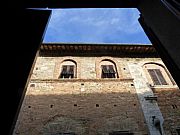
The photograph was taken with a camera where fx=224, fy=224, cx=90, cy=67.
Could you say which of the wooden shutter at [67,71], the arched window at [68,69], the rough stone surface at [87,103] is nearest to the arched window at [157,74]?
the rough stone surface at [87,103]

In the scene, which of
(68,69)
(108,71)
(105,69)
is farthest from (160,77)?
(68,69)

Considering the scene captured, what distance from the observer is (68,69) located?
1152 cm

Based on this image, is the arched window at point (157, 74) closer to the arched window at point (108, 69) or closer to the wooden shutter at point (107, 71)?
the arched window at point (108, 69)

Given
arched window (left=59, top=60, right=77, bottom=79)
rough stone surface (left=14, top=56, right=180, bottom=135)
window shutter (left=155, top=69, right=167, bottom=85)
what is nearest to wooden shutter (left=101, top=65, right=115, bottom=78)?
rough stone surface (left=14, top=56, right=180, bottom=135)

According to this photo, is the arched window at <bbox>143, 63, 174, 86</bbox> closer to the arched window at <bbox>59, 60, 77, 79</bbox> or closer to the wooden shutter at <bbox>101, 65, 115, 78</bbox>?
the wooden shutter at <bbox>101, 65, 115, 78</bbox>

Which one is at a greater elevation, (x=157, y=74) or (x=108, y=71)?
(x=108, y=71)

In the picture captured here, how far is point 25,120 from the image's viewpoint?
8688 mm

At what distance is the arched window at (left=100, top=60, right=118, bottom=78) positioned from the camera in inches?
445

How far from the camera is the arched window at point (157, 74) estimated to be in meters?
11.1

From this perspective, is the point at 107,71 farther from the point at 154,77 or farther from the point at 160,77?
the point at 160,77

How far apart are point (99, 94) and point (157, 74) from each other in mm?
3562

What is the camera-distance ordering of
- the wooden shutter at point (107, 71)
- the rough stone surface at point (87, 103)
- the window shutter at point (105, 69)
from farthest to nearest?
the window shutter at point (105, 69)
the wooden shutter at point (107, 71)
the rough stone surface at point (87, 103)

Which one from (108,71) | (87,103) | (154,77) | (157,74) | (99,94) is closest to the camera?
(87,103)

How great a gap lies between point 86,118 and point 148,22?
21.5ft
